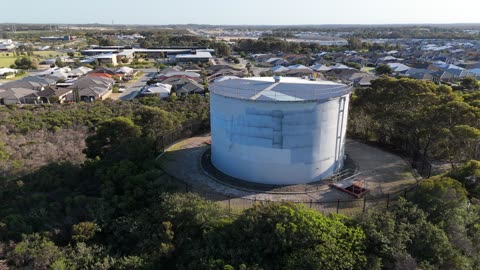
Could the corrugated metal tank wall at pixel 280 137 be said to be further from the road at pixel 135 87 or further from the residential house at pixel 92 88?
the road at pixel 135 87

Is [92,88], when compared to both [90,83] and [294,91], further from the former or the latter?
[294,91]

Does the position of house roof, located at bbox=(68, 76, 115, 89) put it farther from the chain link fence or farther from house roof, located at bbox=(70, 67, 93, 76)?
the chain link fence

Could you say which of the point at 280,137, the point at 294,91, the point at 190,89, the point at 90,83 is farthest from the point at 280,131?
the point at 90,83

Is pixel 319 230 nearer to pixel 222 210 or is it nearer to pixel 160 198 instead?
pixel 222 210

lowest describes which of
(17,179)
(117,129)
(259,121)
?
(17,179)

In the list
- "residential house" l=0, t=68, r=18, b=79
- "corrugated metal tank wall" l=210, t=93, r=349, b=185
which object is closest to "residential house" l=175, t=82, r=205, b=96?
"corrugated metal tank wall" l=210, t=93, r=349, b=185

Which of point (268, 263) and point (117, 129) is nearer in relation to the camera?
point (268, 263)

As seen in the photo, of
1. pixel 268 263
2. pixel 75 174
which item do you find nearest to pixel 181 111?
pixel 75 174
